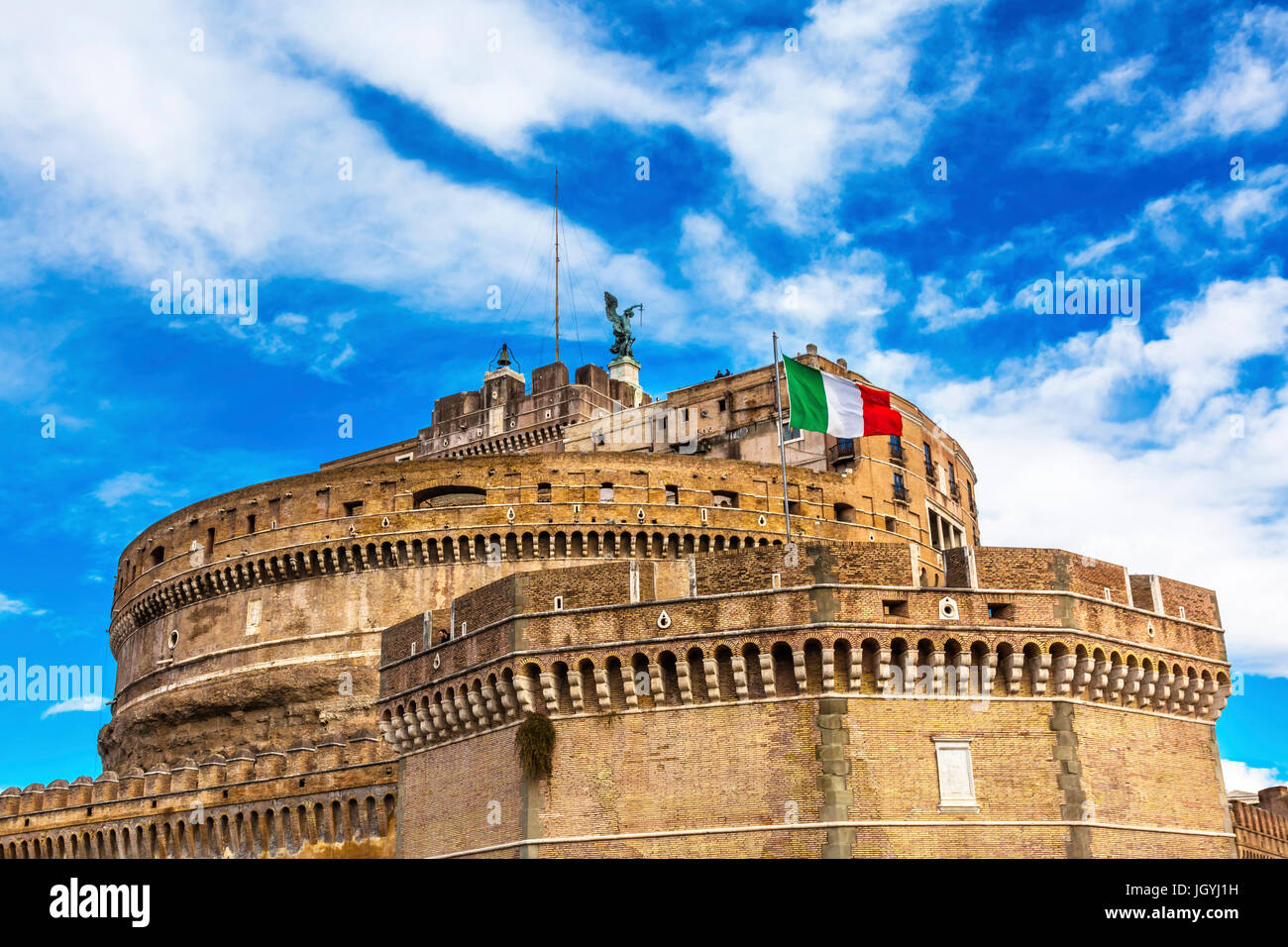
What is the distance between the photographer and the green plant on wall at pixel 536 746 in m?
25.3

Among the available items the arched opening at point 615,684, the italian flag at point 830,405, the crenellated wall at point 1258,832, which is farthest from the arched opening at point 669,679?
the crenellated wall at point 1258,832

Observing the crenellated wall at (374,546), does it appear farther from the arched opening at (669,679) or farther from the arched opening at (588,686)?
the arched opening at (669,679)

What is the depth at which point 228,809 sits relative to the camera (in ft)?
132

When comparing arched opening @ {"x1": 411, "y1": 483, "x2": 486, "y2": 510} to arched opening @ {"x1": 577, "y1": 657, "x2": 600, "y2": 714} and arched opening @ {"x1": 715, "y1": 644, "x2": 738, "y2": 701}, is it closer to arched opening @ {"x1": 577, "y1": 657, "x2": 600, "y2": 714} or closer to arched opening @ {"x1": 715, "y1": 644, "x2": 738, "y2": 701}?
arched opening @ {"x1": 577, "y1": 657, "x2": 600, "y2": 714}

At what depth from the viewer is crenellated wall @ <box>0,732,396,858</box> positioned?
35.1m

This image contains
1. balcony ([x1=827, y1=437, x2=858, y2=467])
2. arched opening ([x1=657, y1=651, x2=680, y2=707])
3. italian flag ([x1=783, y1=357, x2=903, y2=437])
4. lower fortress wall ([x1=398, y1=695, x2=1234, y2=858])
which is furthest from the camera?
balcony ([x1=827, y1=437, x2=858, y2=467])

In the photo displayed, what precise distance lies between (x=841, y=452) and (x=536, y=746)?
3317cm

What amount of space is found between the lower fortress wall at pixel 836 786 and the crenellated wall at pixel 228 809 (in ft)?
30.9

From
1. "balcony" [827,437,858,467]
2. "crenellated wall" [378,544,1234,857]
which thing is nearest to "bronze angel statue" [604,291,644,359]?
"balcony" [827,437,858,467]

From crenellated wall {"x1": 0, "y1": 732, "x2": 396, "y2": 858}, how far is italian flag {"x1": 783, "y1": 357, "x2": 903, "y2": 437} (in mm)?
13793

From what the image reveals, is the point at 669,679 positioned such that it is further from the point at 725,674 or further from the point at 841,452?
the point at 841,452

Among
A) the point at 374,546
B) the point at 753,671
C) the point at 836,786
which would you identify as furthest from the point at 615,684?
the point at 374,546
